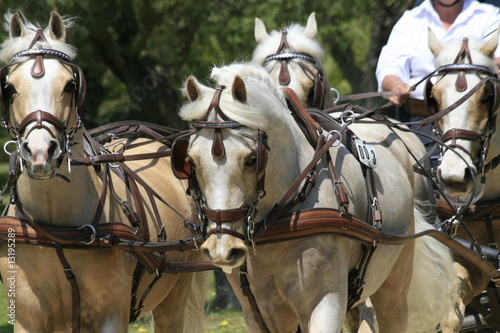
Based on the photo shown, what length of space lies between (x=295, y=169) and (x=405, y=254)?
1312mm

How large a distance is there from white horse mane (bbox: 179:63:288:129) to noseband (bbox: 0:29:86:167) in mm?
582

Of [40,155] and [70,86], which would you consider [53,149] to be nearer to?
[40,155]

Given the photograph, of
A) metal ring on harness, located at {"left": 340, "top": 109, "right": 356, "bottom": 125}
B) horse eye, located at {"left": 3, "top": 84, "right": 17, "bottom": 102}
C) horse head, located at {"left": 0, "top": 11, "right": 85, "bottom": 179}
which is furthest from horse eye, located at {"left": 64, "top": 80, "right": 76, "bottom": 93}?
metal ring on harness, located at {"left": 340, "top": 109, "right": 356, "bottom": 125}

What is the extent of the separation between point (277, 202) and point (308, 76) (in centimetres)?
195

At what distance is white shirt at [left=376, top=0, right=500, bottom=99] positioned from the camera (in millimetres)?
5570

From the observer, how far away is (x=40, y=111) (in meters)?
3.66

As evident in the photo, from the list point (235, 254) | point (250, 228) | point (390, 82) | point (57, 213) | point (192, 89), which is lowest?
point (235, 254)

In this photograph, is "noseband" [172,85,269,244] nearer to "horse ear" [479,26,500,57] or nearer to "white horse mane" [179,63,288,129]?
"white horse mane" [179,63,288,129]

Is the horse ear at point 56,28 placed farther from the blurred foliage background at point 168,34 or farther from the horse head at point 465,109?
the blurred foliage background at point 168,34

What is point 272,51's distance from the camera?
5715 mm

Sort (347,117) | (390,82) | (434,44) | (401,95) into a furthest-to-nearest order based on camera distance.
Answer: (390,82), (401,95), (434,44), (347,117)

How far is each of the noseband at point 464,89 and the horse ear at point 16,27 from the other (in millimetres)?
2367

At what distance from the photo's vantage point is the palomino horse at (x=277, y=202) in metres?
3.41

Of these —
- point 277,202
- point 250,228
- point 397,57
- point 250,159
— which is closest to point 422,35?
point 397,57
